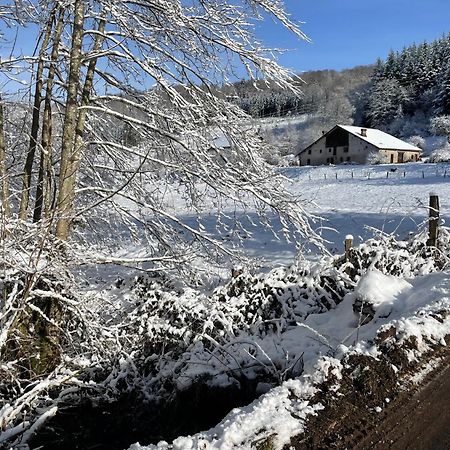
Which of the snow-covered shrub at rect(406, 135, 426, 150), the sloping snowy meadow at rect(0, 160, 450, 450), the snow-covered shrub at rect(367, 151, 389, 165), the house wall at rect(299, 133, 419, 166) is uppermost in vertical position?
the snow-covered shrub at rect(406, 135, 426, 150)

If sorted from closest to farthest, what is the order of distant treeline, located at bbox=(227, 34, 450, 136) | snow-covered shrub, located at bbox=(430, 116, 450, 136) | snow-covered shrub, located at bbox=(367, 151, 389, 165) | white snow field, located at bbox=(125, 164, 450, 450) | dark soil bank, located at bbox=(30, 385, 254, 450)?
1. white snow field, located at bbox=(125, 164, 450, 450)
2. dark soil bank, located at bbox=(30, 385, 254, 450)
3. snow-covered shrub, located at bbox=(367, 151, 389, 165)
4. snow-covered shrub, located at bbox=(430, 116, 450, 136)
5. distant treeline, located at bbox=(227, 34, 450, 136)

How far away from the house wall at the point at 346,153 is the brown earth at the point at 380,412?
5327 centimetres

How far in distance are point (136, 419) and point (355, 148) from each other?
192ft

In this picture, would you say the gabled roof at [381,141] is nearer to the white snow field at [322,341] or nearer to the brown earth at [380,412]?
the white snow field at [322,341]

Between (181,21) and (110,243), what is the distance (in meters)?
3.47

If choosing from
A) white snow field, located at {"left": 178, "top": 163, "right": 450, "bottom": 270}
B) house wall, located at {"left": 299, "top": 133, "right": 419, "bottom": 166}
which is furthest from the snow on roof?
white snow field, located at {"left": 178, "top": 163, "right": 450, "bottom": 270}

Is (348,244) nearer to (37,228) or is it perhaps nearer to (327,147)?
(37,228)

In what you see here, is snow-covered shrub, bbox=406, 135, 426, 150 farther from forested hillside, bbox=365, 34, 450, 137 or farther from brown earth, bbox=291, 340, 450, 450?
brown earth, bbox=291, 340, 450, 450

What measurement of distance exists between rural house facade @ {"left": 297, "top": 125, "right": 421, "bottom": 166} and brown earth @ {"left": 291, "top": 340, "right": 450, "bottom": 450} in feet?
169

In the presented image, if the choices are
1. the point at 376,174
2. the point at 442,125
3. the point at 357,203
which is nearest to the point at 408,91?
the point at 442,125

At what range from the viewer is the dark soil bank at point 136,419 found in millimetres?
4441

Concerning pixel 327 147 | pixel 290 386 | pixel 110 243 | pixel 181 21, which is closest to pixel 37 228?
pixel 290 386

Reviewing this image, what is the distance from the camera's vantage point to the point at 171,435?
4539mm

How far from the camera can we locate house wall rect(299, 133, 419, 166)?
5531cm
